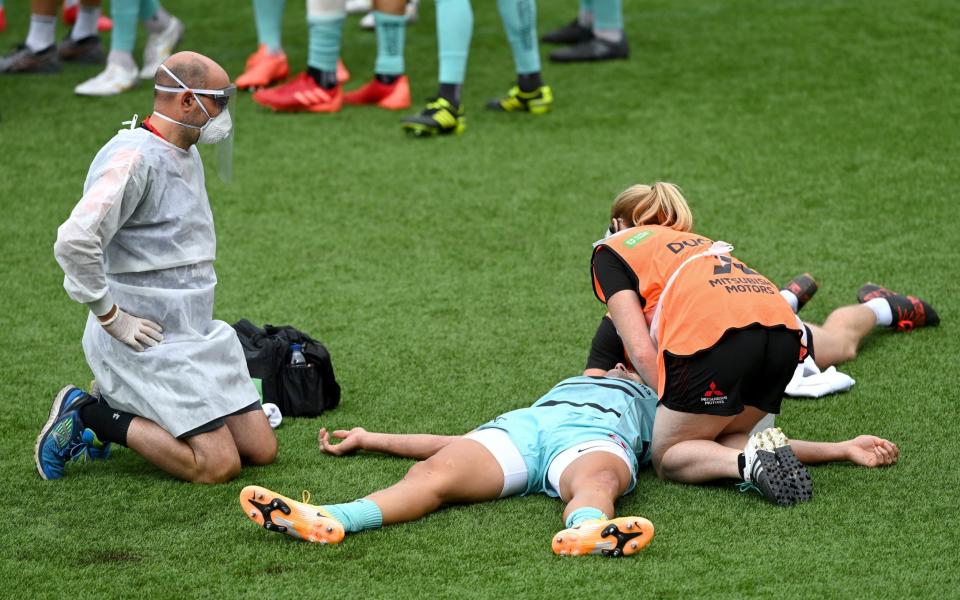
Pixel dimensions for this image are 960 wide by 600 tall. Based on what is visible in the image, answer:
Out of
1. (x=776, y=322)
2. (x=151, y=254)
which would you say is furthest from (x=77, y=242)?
(x=776, y=322)

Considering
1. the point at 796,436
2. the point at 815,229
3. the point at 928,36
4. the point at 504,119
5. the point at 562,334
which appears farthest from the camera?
the point at 928,36

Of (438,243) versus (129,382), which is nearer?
(129,382)

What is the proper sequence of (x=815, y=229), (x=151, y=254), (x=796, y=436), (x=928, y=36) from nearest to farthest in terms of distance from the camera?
(x=151, y=254) < (x=796, y=436) < (x=815, y=229) < (x=928, y=36)

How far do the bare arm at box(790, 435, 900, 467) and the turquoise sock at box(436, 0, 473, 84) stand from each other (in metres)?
3.81

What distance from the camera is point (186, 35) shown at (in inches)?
358

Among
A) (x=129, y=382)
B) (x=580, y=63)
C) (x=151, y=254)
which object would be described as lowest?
(x=580, y=63)

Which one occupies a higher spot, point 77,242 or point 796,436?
point 77,242

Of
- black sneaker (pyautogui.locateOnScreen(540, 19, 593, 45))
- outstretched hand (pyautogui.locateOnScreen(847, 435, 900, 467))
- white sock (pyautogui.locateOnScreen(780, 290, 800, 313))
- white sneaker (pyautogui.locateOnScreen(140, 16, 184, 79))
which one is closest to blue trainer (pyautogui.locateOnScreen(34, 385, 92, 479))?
outstretched hand (pyautogui.locateOnScreen(847, 435, 900, 467))

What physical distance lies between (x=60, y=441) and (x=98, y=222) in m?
0.69

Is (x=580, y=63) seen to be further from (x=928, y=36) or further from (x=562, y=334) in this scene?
(x=562, y=334)

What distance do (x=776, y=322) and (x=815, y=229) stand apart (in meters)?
2.30

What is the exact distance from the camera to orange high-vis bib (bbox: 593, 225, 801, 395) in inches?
132

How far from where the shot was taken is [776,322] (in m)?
3.39

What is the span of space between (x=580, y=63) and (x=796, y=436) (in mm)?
4740
